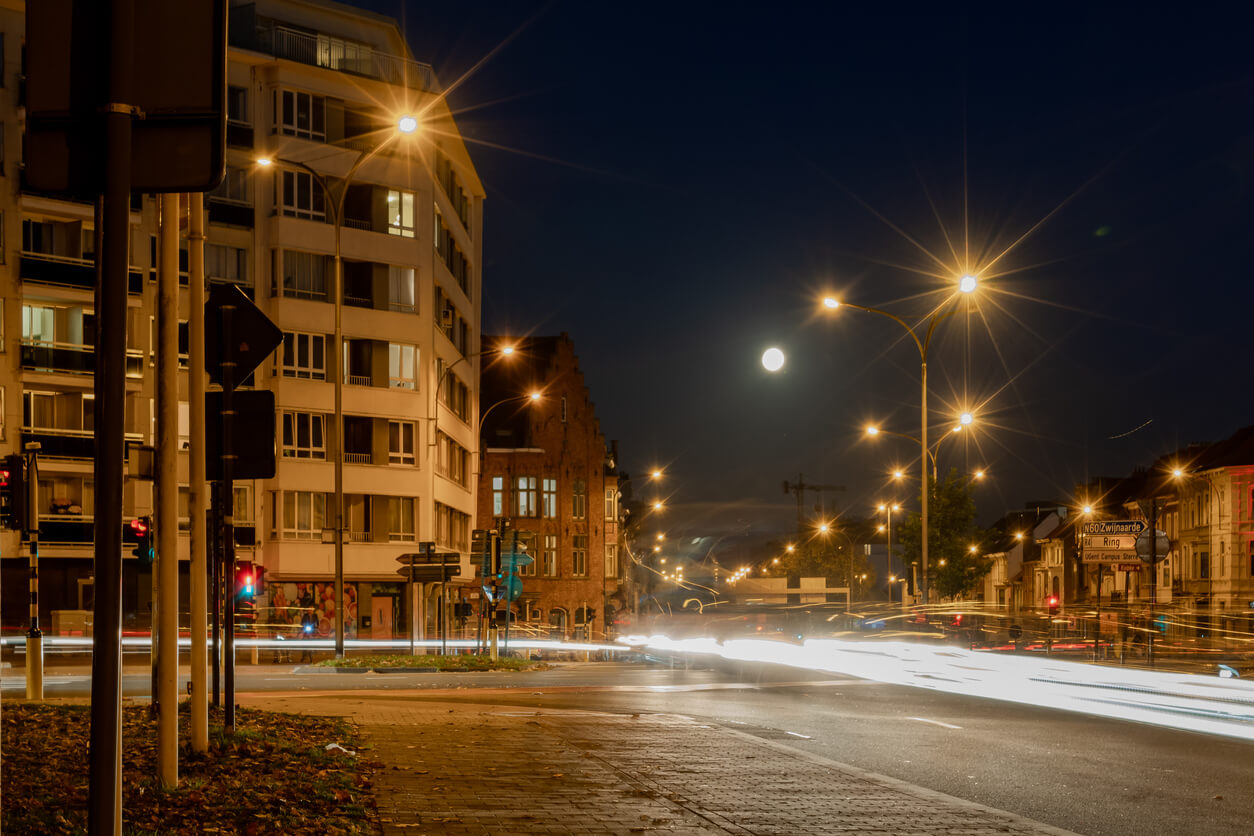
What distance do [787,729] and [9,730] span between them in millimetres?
8455

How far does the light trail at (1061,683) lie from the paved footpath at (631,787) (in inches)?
333

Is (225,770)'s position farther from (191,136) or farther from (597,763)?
(191,136)

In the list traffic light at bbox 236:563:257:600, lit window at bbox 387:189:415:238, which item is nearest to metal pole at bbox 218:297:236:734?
traffic light at bbox 236:563:257:600

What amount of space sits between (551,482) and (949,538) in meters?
26.3

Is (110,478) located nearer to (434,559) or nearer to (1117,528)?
(434,559)

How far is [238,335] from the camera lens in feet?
35.1

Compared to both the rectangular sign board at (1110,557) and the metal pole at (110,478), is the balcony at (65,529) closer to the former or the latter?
the rectangular sign board at (1110,557)

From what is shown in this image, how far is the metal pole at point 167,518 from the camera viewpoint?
7.57 m

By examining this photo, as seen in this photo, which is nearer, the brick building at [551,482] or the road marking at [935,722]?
the road marking at [935,722]

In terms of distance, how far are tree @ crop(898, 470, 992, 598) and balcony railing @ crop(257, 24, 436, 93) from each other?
89.7ft

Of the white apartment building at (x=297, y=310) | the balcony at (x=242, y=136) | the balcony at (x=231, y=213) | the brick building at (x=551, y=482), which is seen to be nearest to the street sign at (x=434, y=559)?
the white apartment building at (x=297, y=310)

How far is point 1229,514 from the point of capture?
75.4 metres

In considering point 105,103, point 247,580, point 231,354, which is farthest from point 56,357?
point 105,103

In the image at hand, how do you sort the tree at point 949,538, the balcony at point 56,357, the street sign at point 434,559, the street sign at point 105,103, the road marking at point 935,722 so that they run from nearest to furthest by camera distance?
the street sign at point 105,103 → the road marking at point 935,722 → the street sign at point 434,559 → the balcony at point 56,357 → the tree at point 949,538
